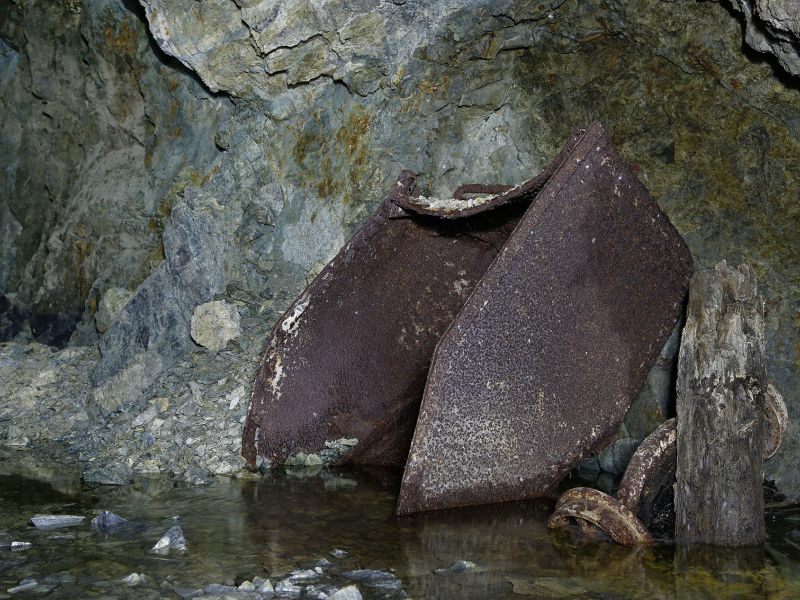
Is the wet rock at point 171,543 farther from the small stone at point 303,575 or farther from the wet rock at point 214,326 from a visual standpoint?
the wet rock at point 214,326

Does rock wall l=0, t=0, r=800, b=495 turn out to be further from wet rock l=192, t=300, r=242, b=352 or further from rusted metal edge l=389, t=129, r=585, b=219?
rusted metal edge l=389, t=129, r=585, b=219

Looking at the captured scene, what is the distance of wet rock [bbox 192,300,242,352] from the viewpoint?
5371 millimetres

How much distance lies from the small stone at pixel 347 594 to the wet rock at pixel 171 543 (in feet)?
2.49

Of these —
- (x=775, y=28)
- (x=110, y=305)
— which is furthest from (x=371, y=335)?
(x=110, y=305)

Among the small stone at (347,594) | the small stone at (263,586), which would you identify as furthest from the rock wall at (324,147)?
the small stone at (347,594)

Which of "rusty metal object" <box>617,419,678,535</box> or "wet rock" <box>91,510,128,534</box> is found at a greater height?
"rusty metal object" <box>617,419,678,535</box>

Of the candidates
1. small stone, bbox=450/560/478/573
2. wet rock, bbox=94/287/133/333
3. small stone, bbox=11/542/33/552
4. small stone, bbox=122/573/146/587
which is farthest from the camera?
wet rock, bbox=94/287/133/333

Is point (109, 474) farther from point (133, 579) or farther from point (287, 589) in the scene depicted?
point (287, 589)

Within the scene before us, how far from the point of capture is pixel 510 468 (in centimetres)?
360

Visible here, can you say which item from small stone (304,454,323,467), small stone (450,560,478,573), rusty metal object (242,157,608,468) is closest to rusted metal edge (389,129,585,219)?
rusty metal object (242,157,608,468)

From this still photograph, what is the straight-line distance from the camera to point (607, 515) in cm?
316

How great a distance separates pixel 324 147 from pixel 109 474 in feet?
8.32

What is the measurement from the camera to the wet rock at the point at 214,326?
537cm

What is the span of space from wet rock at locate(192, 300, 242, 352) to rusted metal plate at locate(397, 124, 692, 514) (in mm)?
2305
